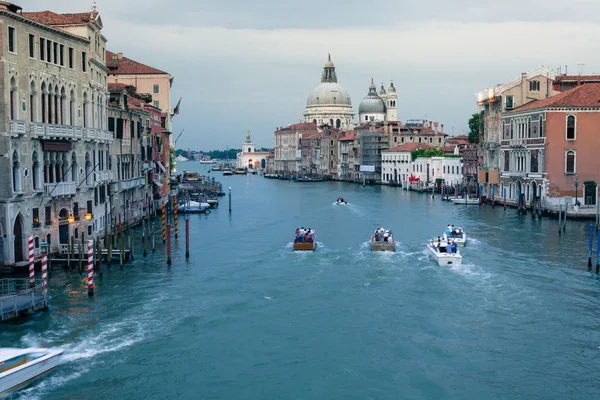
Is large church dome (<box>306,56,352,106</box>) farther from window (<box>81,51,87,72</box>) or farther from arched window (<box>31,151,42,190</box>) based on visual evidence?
arched window (<box>31,151,42,190</box>)

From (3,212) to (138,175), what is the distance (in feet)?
50.1

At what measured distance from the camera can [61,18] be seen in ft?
85.7

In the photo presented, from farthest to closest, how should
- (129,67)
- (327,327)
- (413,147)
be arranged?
(413,147), (129,67), (327,327)

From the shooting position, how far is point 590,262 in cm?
2403

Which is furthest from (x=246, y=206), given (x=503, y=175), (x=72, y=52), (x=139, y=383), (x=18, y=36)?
(x=139, y=383)

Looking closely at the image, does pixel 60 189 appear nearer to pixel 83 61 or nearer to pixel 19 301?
pixel 83 61

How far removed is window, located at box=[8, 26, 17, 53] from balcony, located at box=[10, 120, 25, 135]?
210cm

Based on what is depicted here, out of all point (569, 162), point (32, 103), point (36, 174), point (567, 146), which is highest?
point (32, 103)

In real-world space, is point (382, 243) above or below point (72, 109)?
below

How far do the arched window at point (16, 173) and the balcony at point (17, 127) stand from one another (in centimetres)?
63

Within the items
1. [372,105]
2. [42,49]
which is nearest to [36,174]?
[42,49]

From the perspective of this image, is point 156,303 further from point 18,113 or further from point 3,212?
point 18,113

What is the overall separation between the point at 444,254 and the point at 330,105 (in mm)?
121773

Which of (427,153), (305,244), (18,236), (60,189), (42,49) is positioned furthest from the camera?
(427,153)
